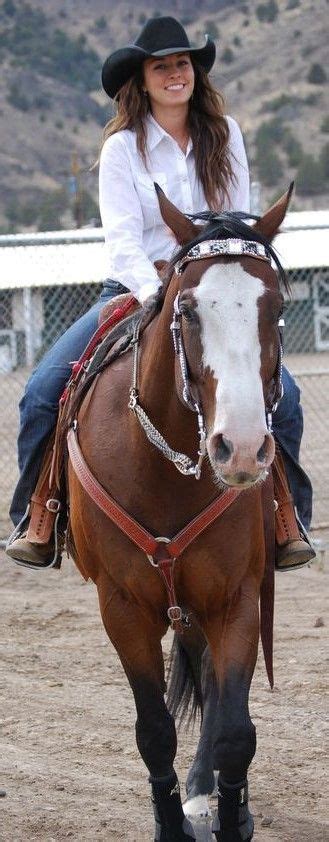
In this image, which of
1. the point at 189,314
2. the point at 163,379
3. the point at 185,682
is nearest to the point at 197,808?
the point at 185,682

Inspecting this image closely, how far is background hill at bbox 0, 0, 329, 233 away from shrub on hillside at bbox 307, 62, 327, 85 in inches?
2.1

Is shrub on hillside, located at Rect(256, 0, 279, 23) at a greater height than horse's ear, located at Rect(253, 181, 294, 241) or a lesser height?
greater

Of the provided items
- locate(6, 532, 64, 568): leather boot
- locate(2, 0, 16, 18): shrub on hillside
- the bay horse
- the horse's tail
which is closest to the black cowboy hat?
the bay horse

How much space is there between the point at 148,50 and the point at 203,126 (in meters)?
0.34

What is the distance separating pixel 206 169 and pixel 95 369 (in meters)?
0.87

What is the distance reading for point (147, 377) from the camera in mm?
4227

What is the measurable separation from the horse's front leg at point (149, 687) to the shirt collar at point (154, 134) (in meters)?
1.64

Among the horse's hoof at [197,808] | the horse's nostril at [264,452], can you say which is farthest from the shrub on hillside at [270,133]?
the horse's nostril at [264,452]

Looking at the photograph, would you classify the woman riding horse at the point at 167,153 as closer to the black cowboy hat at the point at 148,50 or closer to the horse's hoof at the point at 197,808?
the black cowboy hat at the point at 148,50

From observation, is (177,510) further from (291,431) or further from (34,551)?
(34,551)

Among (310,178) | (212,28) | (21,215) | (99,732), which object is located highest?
(212,28)

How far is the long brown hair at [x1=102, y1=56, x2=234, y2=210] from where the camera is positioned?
16.3 feet

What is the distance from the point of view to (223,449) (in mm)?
3447

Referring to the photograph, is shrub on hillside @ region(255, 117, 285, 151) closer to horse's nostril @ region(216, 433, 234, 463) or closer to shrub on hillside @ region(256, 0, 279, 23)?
shrub on hillside @ region(256, 0, 279, 23)
